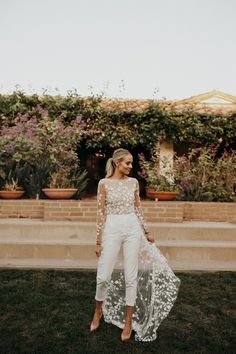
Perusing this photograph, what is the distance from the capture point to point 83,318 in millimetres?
3738

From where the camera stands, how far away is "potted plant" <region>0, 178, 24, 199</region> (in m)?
7.80

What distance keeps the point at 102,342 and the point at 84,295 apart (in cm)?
121

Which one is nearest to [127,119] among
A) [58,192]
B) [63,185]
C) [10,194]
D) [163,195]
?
[163,195]

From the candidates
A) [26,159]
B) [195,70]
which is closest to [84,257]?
[26,159]

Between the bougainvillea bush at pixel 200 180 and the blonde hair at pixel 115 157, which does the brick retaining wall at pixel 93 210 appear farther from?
the blonde hair at pixel 115 157

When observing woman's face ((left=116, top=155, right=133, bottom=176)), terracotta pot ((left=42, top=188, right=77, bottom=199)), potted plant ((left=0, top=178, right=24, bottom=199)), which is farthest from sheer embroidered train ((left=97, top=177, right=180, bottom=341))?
potted plant ((left=0, top=178, right=24, bottom=199))

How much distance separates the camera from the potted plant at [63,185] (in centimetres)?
773

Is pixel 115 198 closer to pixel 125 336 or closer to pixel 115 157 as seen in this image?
pixel 115 157

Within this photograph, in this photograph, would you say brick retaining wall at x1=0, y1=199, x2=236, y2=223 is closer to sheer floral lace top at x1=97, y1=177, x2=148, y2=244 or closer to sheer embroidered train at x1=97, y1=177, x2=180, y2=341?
sheer embroidered train at x1=97, y1=177, x2=180, y2=341

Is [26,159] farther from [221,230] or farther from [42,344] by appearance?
[42,344]

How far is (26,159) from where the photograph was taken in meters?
8.27

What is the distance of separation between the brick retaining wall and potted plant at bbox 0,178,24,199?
0.21 meters

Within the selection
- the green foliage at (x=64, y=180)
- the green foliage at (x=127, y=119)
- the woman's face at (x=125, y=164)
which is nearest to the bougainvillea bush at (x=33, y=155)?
the green foliage at (x=64, y=180)

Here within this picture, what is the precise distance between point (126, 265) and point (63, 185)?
16.1 ft
